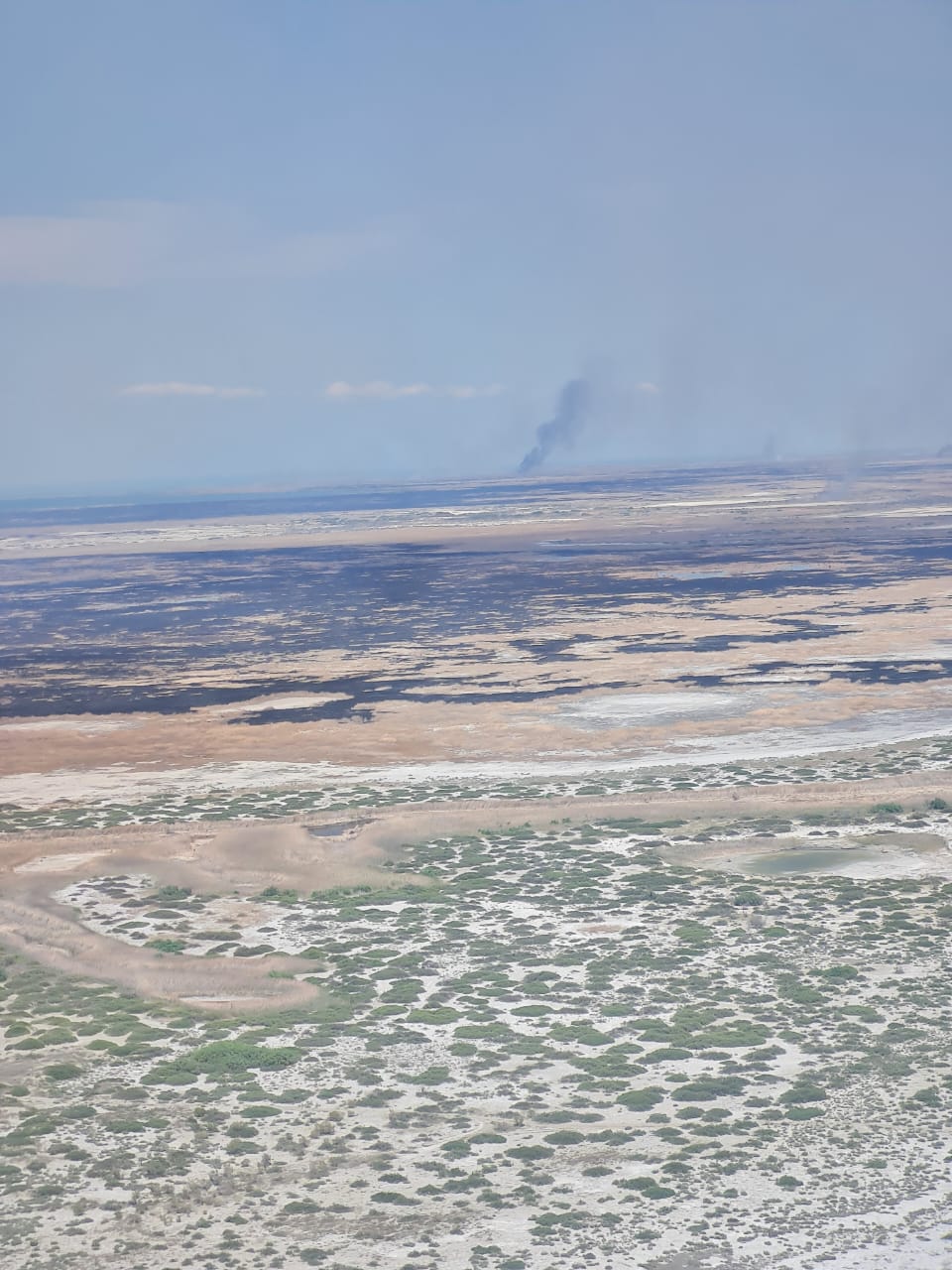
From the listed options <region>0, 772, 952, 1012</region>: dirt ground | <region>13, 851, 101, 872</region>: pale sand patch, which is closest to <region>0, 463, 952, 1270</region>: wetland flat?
<region>0, 772, 952, 1012</region>: dirt ground

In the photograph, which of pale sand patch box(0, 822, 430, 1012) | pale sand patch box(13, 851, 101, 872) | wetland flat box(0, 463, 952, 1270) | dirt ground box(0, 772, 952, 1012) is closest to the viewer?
wetland flat box(0, 463, 952, 1270)

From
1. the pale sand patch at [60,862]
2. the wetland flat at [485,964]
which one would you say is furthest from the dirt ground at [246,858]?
the wetland flat at [485,964]

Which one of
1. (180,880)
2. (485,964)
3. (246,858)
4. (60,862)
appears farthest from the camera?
(60,862)

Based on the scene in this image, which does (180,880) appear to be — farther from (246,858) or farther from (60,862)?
(60,862)

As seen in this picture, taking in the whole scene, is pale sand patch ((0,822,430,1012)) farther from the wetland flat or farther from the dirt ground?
the wetland flat

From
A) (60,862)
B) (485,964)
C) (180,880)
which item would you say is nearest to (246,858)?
(180,880)

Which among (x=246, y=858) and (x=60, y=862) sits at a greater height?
(x=60, y=862)

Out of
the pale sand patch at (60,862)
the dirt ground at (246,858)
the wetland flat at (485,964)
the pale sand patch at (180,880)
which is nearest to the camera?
the wetland flat at (485,964)

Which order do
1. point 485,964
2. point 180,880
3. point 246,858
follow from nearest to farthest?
point 485,964 → point 180,880 → point 246,858

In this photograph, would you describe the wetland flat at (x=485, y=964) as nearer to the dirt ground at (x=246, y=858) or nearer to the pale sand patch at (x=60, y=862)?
the dirt ground at (x=246, y=858)

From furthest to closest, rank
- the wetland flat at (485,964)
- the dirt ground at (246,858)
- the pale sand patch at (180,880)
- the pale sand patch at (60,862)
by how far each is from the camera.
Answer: the pale sand patch at (60,862)
the dirt ground at (246,858)
the pale sand patch at (180,880)
the wetland flat at (485,964)

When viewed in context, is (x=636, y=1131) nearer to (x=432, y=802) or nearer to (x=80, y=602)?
(x=432, y=802)
